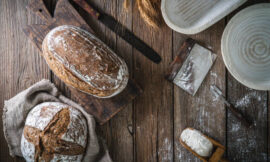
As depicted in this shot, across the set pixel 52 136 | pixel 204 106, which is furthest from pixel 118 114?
pixel 204 106

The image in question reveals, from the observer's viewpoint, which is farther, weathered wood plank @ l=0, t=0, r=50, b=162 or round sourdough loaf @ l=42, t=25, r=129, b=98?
weathered wood plank @ l=0, t=0, r=50, b=162

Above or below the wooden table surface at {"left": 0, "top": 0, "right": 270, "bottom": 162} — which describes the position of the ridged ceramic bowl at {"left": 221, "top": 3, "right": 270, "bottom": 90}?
above

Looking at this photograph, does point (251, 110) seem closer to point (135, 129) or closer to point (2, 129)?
point (135, 129)

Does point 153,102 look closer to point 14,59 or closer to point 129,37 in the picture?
point 129,37

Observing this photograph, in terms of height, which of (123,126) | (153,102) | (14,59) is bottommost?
(123,126)

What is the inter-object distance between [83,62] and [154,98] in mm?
374

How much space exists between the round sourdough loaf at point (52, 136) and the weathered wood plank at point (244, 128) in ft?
2.26

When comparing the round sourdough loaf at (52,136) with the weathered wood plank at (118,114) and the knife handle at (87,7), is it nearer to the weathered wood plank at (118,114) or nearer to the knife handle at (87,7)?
the weathered wood plank at (118,114)

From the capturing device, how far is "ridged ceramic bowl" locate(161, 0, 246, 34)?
757mm

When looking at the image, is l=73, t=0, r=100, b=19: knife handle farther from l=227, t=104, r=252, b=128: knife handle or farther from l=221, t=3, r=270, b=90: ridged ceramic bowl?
l=227, t=104, r=252, b=128: knife handle

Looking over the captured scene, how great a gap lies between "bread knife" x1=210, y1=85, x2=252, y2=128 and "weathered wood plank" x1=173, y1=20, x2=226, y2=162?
2 centimetres

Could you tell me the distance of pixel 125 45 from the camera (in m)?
0.90

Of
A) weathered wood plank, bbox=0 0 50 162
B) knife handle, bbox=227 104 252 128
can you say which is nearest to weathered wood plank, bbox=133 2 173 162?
knife handle, bbox=227 104 252 128

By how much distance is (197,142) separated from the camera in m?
0.82
